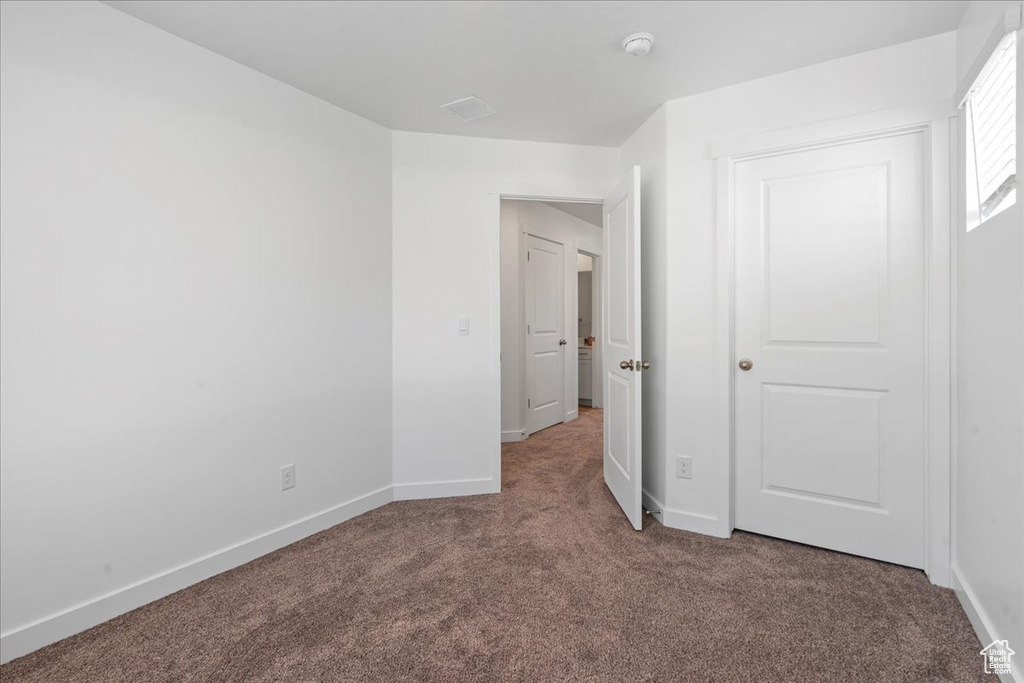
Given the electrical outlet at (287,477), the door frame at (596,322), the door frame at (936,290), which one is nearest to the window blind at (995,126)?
the door frame at (936,290)

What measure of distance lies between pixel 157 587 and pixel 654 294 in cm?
278

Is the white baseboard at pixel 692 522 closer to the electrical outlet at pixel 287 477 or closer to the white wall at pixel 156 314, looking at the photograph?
the white wall at pixel 156 314

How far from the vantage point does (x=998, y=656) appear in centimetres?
140

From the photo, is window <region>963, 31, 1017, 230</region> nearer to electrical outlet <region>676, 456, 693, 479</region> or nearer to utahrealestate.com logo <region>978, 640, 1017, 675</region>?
utahrealestate.com logo <region>978, 640, 1017, 675</region>

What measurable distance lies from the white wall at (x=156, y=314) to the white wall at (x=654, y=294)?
5.76 ft

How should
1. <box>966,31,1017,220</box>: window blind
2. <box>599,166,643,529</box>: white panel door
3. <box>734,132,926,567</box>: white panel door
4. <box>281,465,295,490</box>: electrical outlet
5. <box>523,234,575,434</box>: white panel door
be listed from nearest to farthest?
<box>966,31,1017,220</box>: window blind < <box>734,132,926,567</box>: white panel door < <box>281,465,295,490</box>: electrical outlet < <box>599,166,643,529</box>: white panel door < <box>523,234,575,434</box>: white panel door

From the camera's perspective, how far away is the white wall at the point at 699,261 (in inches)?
89.3

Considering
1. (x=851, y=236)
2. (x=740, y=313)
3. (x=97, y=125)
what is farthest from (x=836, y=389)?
(x=97, y=125)

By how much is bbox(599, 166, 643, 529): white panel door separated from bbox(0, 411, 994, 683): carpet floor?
1.23 ft

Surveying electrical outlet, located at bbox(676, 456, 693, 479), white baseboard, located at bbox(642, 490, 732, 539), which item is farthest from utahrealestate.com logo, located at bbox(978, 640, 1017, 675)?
electrical outlet, located at bbox(676, 456, 693, 479)

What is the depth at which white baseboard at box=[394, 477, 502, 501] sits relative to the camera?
2.99 meters

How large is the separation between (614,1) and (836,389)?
1968 millimetres

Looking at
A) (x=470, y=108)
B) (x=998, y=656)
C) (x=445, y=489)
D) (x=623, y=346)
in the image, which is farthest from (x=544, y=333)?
(x=998, y=656)

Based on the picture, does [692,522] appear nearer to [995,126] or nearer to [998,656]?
[998,656]
